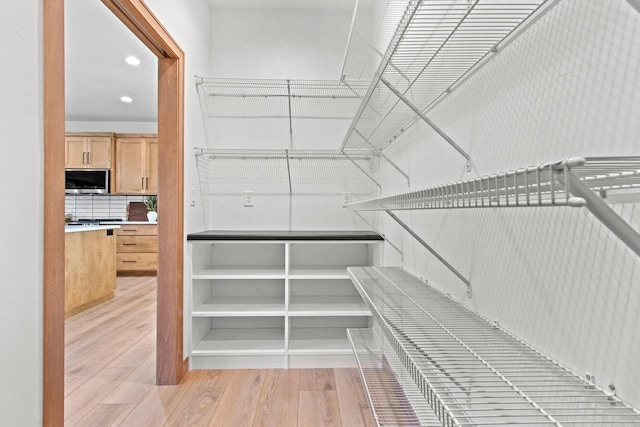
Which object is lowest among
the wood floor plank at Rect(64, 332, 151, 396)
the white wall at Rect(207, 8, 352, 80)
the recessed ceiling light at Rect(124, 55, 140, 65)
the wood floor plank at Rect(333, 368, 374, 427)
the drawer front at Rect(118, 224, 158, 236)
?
the wood floor plank at Rect(64, 332, 151, 396)

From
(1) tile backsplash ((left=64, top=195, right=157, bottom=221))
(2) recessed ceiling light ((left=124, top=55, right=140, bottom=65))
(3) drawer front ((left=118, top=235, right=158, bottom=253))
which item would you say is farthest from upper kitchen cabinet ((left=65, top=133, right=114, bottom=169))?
(2) recessed ceiling light ((left=124, top=55, right=140, bottom=65))

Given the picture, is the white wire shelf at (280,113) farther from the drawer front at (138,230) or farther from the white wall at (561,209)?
the drawer front at (138,230)

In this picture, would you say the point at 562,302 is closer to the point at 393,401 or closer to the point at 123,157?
the point at 393,401

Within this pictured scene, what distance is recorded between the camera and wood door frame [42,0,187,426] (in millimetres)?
1071

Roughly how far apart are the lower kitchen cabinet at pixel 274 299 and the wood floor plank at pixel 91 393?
436mm

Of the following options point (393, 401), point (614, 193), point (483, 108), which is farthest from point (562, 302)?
point (393, 401)

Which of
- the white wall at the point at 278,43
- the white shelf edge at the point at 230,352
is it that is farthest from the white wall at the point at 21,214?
the white wall at the point at 278,43

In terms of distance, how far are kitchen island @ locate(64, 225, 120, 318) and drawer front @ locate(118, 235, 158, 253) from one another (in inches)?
49.9

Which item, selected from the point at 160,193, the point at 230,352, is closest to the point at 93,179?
the point at 160,193

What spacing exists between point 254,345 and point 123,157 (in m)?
4.78

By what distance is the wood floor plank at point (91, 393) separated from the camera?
1871mm

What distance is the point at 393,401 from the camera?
1949 millimetres

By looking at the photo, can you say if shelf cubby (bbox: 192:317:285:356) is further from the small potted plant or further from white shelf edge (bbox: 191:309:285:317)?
the small potted plant

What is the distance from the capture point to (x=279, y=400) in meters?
2.01
